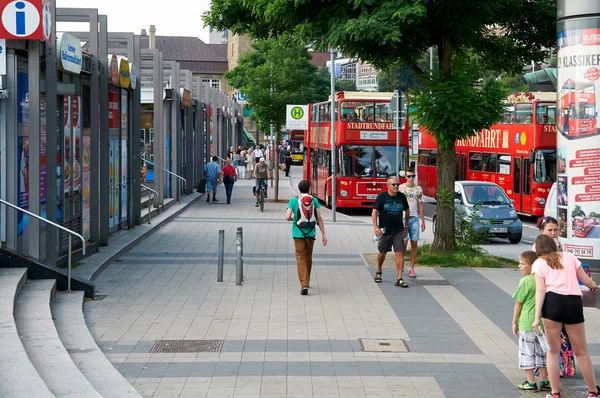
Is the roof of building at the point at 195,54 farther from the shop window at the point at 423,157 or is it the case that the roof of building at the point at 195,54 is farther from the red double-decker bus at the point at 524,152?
the red double-decker bus at the point at 524,152

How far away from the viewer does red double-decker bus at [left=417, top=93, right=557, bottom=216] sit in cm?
2952

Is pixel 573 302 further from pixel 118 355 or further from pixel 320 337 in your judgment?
pixel 118 355

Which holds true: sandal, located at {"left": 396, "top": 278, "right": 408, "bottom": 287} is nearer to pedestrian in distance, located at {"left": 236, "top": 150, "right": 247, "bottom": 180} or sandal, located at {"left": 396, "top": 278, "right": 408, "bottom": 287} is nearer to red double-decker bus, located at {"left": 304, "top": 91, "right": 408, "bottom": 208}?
red double-decker bus, located at {"left": 304, "top": 91, "right": 408, "bottom": 208}

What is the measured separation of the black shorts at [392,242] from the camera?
48.1 ft

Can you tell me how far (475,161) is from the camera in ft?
115

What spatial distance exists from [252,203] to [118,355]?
2497 centimetres

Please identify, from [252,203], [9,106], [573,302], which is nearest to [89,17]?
[9,106]

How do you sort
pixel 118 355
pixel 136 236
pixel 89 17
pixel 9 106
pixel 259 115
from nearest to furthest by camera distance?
pixel 118 355 → pixel 9 106 → pixel 89 17 → pixel 136 236 → pixel 259 115

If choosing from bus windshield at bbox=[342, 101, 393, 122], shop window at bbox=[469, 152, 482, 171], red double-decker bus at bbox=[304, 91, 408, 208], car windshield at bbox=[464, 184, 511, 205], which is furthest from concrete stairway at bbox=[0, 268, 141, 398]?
shop window at bbox=[469, 152, 482, 171]

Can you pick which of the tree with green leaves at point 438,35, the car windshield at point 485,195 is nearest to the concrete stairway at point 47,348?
the tree with green leaves at point 438,35

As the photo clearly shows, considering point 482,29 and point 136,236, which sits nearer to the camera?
point 482,29

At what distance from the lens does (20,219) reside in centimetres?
1323

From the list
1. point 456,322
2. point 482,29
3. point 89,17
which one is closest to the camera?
point 456,322

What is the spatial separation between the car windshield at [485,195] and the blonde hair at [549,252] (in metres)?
16.4
